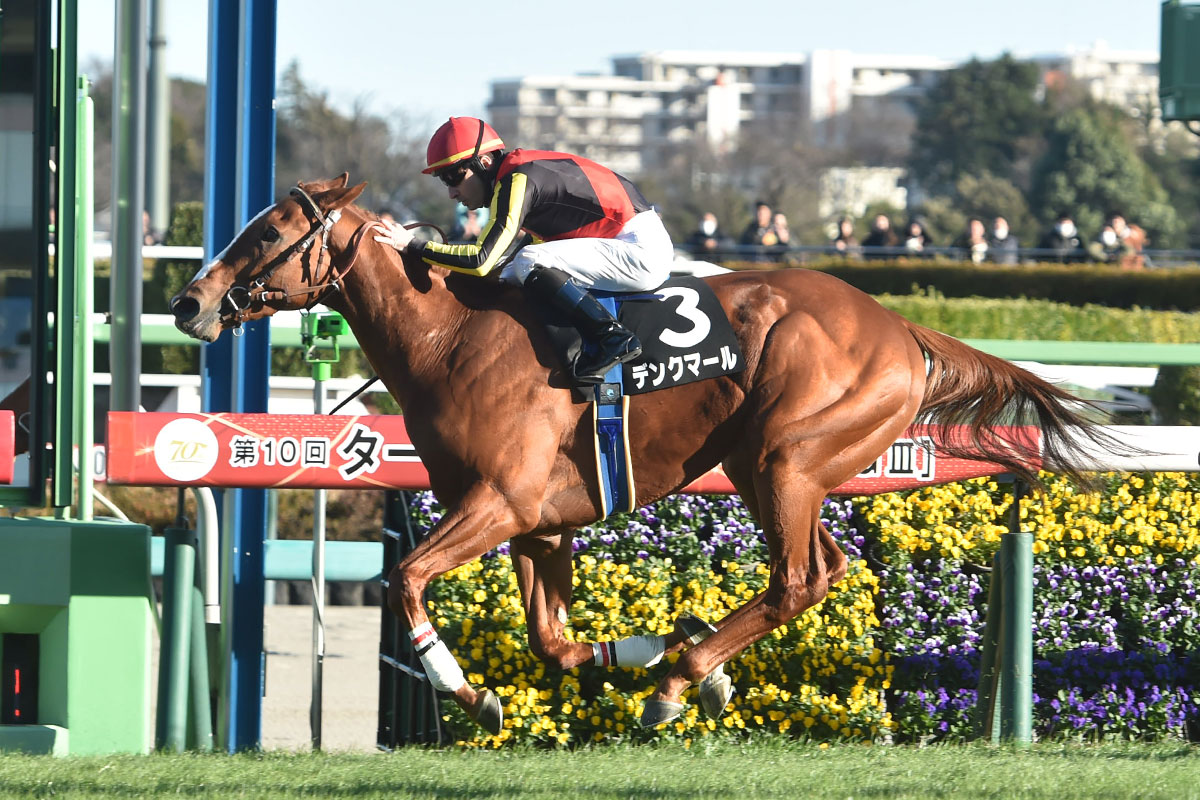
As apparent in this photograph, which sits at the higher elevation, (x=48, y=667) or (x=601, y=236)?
(x=601, y=236)

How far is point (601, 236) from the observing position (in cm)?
427

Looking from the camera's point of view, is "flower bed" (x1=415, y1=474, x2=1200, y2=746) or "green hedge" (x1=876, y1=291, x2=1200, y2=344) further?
"green hedge" (x1=876, y1=291, x2=1200, y2=344)

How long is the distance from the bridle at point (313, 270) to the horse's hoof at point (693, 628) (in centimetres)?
127

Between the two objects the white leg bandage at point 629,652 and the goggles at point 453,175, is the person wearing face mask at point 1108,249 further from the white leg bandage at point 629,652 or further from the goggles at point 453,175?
the goggles at point 453,175

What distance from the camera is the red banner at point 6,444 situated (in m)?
4.52

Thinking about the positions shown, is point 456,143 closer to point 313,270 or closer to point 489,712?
point 313,270

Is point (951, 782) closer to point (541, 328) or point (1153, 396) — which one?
point (541, 328)

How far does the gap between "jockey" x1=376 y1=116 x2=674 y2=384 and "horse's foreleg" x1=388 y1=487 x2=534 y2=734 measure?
0.44 meters

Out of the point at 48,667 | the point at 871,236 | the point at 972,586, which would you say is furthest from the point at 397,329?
the point at 871,236

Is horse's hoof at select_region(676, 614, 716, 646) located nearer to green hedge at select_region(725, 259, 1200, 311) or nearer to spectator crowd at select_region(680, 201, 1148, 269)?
spectator crowd at select_region(680, 201, 1148, 269)

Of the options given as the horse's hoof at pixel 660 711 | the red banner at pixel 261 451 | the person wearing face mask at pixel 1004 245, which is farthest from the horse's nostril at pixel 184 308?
the person wearing face mask at pixel 1004 245

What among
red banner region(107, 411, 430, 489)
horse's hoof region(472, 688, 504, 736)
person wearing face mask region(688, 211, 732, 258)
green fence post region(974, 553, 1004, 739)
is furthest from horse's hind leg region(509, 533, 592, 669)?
person wearing face mask region(688, 211, 732, 258)

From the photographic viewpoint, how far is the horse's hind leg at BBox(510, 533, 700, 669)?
14.2ft

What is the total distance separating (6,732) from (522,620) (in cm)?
157
